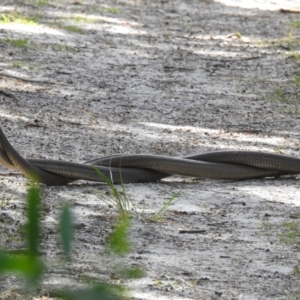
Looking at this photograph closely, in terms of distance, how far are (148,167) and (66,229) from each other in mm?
3267

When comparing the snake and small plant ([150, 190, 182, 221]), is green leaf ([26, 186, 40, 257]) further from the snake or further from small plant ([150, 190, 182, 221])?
the snake

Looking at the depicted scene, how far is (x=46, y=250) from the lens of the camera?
2.59 m

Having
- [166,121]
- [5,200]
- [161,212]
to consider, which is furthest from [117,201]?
[166,121]

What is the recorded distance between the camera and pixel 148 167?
3.90 meters

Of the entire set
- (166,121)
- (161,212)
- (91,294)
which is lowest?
(166,121)

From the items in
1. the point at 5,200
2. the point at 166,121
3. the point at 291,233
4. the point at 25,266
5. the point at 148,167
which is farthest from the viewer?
the point at 166,121

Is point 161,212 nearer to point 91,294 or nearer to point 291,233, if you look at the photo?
point 291,233

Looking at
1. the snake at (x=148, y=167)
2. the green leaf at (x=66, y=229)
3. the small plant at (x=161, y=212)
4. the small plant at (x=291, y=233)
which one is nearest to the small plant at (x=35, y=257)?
the green leaf at (x=66, y=229)

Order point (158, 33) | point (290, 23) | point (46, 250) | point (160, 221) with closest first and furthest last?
point (46, 250) → point (160, 221) → point (158, 33) → point (290, 23)

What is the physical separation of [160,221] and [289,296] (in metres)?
0.90

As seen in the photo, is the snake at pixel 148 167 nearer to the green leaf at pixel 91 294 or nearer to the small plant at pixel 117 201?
the small plant at pixel 117 201

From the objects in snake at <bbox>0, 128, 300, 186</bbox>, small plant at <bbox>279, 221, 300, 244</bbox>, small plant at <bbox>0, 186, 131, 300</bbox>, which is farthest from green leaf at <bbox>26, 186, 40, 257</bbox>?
snake at <bbox>0, 128, 300, 186</bbox>

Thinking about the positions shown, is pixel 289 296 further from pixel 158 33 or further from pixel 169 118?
pixel 158 33

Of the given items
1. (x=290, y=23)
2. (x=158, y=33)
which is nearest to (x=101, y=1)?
(x=158, y=33)
